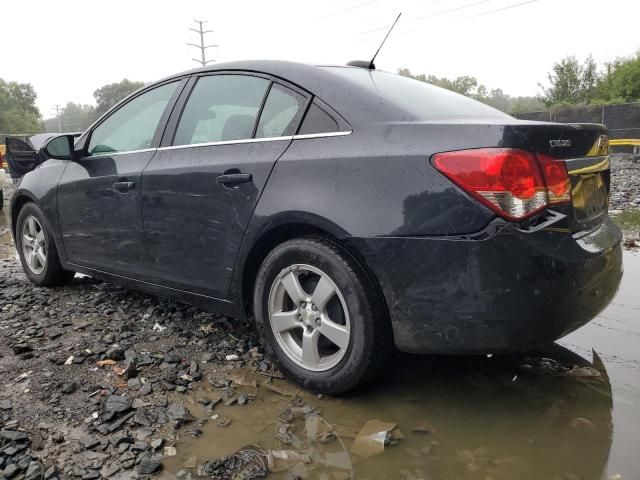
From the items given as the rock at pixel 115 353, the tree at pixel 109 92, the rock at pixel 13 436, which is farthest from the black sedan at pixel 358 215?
the tree at pixel 109 92

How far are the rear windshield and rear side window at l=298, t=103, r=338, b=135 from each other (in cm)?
23

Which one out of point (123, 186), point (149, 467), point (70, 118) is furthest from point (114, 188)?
point (70, 118)

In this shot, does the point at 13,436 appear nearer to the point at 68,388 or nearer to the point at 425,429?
the point at 68,388

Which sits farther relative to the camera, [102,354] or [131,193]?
[131,193]

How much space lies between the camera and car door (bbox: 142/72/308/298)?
2.68 m

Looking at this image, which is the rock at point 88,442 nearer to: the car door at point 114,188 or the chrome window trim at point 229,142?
the car door at point 114,188

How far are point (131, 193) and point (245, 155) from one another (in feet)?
3.38

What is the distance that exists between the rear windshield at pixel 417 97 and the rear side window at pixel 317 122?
0.23m

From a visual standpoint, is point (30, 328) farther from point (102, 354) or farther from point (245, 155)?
point (245, 155)

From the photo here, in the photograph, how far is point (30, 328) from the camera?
3480 millimetres

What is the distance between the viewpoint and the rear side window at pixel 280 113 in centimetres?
264

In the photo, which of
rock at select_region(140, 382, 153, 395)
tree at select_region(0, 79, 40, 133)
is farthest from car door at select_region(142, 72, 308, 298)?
tree at select_region(0, 79, 40, 133)

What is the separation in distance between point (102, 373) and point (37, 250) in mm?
2147

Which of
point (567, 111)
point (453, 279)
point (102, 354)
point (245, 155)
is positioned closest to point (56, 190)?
point (102, 354)
